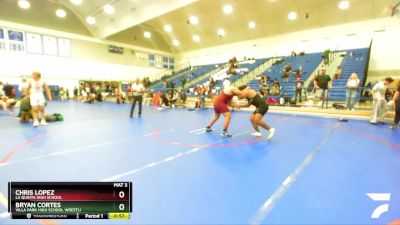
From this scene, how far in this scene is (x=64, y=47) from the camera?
21078 millimetres

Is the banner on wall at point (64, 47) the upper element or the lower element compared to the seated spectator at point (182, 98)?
upper

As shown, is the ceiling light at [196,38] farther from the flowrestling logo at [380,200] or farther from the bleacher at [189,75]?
the flowrestling logo at [380,200]

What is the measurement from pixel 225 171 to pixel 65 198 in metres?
2.13

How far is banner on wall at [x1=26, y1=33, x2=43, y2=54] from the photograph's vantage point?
Answer: 18.8 m

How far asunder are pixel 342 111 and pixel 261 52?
15581 millimetres

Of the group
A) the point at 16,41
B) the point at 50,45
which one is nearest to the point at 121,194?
the point at 16,41

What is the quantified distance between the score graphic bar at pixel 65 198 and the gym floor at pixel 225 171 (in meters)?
0.48

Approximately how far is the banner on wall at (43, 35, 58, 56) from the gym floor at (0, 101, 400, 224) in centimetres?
1792

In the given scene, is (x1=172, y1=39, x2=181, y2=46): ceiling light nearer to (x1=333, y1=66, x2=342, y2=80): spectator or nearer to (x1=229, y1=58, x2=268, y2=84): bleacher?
(x1=229, y1=58, x2=268, y2=84): bleacher

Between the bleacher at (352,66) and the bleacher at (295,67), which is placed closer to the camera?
the bleacher at (352,66)

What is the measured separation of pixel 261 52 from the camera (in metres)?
23.4

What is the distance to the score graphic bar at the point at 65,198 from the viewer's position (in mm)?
1590

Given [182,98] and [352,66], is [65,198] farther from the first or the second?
[352,66]

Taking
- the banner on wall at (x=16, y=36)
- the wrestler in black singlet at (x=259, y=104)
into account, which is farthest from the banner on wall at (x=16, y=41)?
the wrestler in black singlet at (x=259, y=104)
